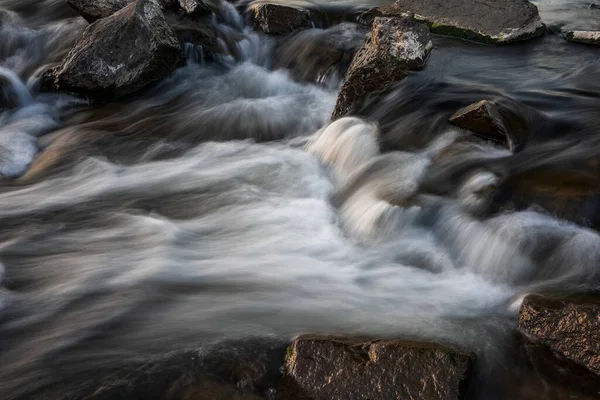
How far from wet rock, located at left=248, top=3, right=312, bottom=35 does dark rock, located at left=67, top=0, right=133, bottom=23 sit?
2.06 meters

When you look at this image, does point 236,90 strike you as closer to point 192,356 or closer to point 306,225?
point 306,225

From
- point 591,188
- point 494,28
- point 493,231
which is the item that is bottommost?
point 493,231

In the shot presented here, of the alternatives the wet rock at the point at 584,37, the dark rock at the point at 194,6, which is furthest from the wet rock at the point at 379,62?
the dark rock at the point at 194,6

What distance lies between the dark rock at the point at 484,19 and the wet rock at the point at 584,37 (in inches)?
16.0

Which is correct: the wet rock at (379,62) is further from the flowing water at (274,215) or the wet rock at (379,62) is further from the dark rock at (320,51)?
the dark rock at (320,51)

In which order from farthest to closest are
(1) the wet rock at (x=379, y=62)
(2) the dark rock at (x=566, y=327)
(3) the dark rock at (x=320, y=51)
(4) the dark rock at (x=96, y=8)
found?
(4) the dark rock at (x=96, y=8)
(3) the dark rock at (x=320, y=51)
(1) the wet rock at (x=379, y=62)
(2) the dark rock at (x=566, y=327)

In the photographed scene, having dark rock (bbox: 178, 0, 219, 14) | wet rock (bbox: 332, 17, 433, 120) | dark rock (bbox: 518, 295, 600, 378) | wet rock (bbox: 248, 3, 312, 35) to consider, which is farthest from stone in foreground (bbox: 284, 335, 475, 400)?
dark rock (bbox: 178, 0, 219, 14)

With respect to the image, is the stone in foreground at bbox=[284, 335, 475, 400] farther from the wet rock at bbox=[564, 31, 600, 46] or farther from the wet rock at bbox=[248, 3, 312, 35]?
the wet rock at bbox=[248, 3, 312, 35]

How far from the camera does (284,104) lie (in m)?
7.60

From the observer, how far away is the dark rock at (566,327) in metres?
3.33

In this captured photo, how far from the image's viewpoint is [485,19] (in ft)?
26.8

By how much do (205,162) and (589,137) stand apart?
3.76 meters

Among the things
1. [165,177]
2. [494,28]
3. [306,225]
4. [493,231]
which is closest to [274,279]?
[306,225]

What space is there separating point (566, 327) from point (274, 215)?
2703 millimetres
